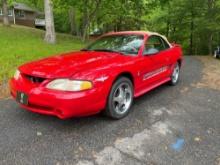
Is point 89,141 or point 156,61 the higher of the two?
point 156,61

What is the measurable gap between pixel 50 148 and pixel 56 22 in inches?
1377

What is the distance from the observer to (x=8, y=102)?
477cm

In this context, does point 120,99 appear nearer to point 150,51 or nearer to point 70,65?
point 70,65

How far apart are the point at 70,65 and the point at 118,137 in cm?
131

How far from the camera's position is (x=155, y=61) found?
5.02 metres

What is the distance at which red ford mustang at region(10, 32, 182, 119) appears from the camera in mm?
3381

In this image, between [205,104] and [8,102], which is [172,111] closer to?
[205,104]

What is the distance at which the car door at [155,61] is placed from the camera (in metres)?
4.73

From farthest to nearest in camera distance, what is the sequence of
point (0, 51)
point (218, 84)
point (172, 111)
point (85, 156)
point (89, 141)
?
point (0, 51)
point (218, 84)
point (172, 111)
point (89, 141)
point (85, 156)

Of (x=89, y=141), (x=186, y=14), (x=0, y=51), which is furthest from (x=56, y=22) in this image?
(x=89, y=141)

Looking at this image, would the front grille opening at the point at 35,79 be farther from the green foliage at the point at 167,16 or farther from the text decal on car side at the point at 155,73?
the green foliage at the point at 167,16

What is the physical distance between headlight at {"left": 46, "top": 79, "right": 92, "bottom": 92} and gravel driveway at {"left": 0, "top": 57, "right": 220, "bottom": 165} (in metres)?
0.69

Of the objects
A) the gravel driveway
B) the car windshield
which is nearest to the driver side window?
the car windshield

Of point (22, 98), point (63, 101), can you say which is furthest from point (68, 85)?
point (22, 98)
